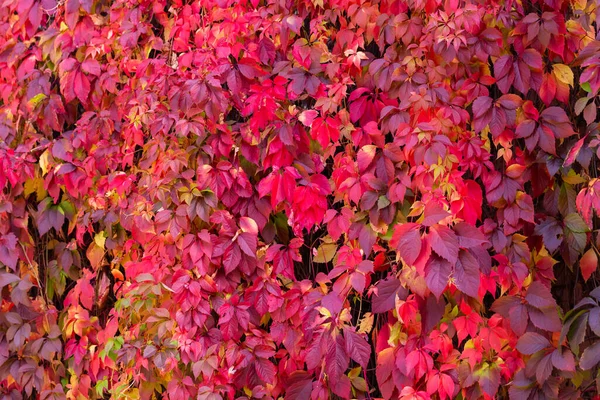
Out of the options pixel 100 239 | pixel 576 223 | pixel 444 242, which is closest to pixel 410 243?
pixel 444 242

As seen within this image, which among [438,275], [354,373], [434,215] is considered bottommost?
[354,373]

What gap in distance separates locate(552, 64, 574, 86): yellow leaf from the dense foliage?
14 millimetres

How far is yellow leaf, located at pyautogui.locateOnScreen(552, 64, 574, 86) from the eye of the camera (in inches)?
82.9

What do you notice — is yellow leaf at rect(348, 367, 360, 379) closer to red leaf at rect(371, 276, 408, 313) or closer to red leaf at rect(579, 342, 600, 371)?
red leaf at rect(371, 276, 408, 313)

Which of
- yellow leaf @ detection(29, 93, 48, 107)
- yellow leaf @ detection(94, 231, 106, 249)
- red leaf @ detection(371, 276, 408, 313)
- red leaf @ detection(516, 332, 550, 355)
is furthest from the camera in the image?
yellow leaf @ detection(29, 93, 48, 107)

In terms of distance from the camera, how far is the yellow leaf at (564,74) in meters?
2.11

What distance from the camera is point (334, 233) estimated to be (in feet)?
7.41

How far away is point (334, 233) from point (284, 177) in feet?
0.77

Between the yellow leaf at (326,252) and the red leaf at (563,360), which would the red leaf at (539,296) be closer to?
the red leaf at (563,360)

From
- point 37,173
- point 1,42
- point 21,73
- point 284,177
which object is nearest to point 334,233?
point 284,177

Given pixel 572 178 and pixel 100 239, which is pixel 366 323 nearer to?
pixel 572 178

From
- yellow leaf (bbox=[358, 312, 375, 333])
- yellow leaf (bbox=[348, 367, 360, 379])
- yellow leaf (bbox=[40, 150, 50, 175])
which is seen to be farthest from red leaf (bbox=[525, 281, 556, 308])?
yellow leaf (bbox=[40, 150, 50, 175])

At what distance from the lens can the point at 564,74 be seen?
2109 millimetres

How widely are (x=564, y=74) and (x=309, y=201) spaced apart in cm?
84
